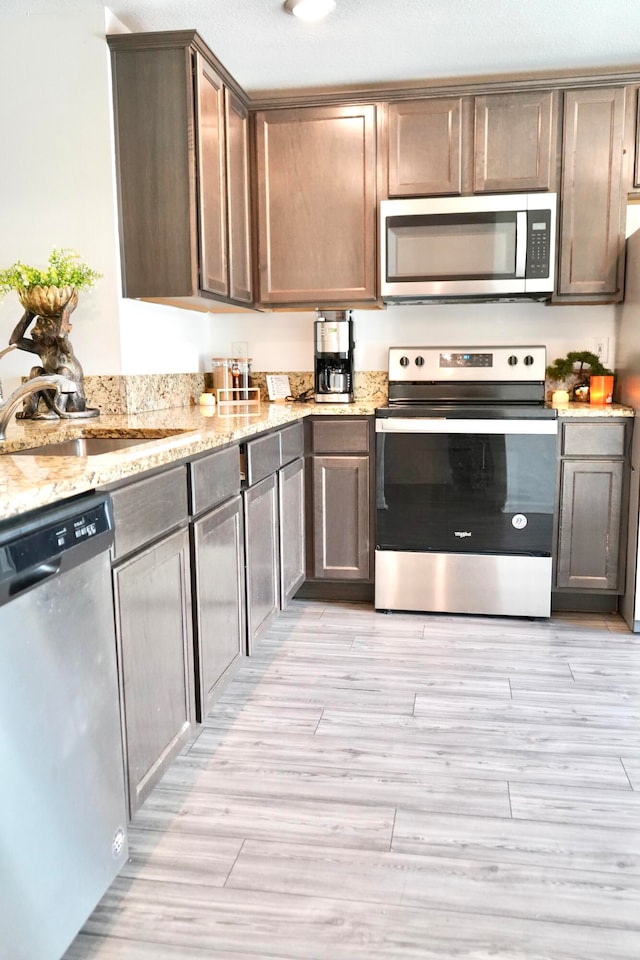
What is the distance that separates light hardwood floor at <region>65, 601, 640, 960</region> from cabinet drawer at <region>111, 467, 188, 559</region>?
0.74m

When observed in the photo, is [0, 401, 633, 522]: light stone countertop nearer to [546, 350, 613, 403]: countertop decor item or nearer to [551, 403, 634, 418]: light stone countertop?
[551, 403, 634, 418]: light stone countertop

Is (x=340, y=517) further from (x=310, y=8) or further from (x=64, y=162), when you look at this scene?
(x=310, y=8)

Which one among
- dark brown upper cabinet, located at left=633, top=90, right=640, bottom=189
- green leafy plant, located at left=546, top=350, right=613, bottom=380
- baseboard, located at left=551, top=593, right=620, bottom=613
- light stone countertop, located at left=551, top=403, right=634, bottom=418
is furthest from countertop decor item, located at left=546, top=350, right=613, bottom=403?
baseboard, located at left=551, top=593, right=620, bottom=613

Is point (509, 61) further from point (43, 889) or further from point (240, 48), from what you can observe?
point (43, 889)

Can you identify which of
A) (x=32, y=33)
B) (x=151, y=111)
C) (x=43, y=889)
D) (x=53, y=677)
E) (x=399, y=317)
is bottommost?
(x=43, y=889)

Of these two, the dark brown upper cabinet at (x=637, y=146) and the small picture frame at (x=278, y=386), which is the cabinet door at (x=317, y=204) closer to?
the small picture frame at (x=278, y=386)

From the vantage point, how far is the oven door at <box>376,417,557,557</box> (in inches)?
126

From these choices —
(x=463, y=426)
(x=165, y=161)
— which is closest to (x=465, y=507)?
(x=463, y=426)

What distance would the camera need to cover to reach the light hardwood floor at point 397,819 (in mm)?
1490

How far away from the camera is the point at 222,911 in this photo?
1557 millimetres

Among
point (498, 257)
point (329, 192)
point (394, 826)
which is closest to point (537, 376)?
point (498, 257)

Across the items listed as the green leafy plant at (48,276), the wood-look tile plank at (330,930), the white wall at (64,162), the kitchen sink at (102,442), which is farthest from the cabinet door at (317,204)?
the wood-look tile plank at (330,930)

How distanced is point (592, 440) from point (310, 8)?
79.3 inches

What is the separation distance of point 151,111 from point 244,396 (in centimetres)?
146
